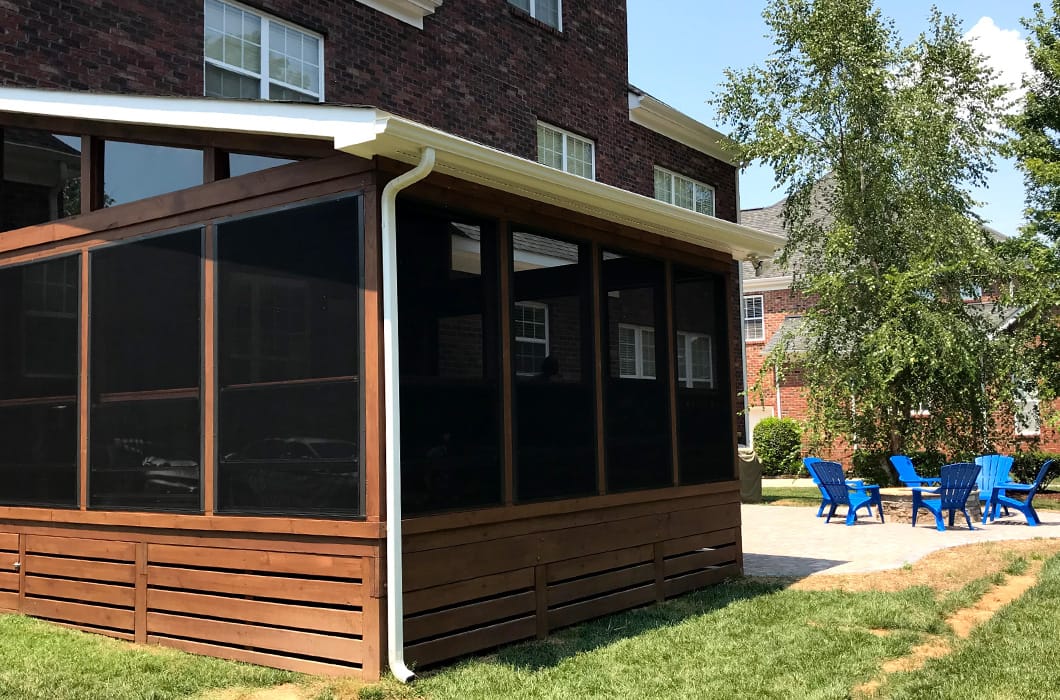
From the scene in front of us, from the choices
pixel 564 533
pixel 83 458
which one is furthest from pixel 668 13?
pixel 83 458

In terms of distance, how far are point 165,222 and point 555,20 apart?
964 cm

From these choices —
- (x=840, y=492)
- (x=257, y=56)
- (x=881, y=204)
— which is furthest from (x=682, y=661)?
(x=881, y=204)

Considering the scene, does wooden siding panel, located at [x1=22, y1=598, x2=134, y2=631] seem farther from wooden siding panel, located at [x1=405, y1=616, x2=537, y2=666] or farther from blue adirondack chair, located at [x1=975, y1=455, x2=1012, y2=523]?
blue adirondack chair, located at [x1=975, y1=455, x2=1012, y2=523]

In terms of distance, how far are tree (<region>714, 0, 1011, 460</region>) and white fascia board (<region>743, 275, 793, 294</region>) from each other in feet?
35.6

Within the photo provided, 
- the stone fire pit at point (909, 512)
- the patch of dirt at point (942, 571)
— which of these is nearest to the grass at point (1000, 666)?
the patch of dirt at point (942, 571)

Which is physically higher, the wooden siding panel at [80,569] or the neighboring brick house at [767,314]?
the neighboring brick house at [767,314]

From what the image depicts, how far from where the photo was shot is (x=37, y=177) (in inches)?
303

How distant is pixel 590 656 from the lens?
623cm

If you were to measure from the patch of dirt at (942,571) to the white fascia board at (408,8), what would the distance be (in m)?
8.14

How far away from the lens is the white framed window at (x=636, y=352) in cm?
783

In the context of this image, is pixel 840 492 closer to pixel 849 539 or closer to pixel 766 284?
pixel 849 539

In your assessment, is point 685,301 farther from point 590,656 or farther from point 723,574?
point 590,656

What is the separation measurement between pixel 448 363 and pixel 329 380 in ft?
2.48

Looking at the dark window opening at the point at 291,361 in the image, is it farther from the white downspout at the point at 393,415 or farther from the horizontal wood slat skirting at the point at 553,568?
the horizontal wood slat skirting at the point at 553,568
